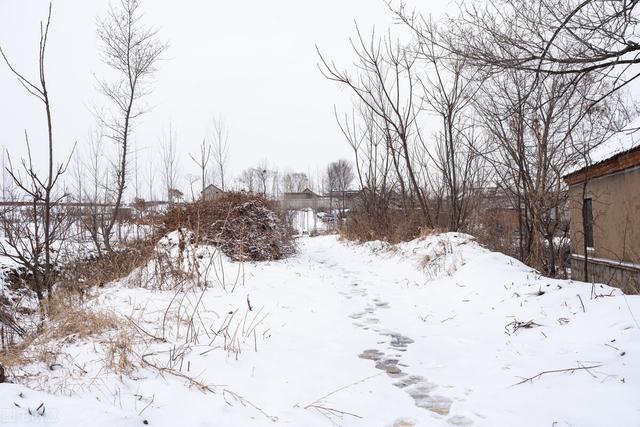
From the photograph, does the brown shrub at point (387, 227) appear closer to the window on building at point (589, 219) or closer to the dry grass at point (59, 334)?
the window on building at point (589, 219)

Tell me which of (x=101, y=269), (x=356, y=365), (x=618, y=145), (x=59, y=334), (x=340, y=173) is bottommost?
(x=356, y=365)

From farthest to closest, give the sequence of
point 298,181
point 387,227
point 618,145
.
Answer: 1. point 298,181
2. point 387,227
3. point 618,145

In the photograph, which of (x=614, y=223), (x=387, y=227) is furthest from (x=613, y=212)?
(x=387, y=227)

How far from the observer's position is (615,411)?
2.10 meters

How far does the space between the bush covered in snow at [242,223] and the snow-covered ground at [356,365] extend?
3508 millimetres

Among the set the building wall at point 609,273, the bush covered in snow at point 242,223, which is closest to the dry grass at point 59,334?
the bush covered in snow at point 242,223

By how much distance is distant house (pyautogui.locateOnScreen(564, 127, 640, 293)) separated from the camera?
319 inches

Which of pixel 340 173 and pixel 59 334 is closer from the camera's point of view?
pixel 59 334

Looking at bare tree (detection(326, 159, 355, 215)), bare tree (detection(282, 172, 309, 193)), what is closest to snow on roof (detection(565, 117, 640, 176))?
bare tree (detection(326, 159, 355, 215))

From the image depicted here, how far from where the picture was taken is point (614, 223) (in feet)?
30.1

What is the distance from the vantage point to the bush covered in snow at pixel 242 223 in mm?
8688

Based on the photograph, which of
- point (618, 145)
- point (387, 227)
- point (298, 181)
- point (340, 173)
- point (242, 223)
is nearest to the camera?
point (618, 145)

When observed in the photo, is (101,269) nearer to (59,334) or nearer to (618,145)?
(59,334)

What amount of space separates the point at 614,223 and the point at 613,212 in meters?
0.27
